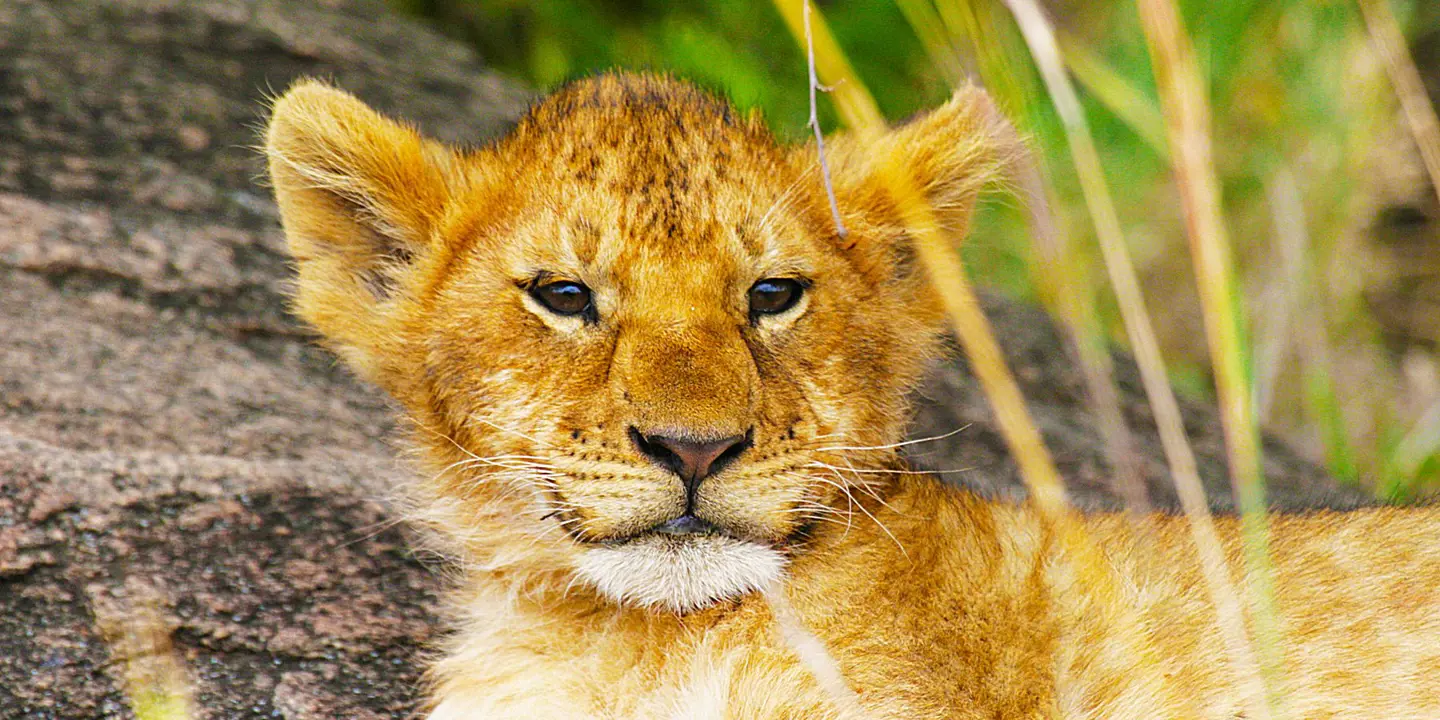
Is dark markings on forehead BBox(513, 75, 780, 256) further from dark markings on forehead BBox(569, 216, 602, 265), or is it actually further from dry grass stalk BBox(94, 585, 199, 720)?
dry grass stalk BBox(94, 585, 199, 720)

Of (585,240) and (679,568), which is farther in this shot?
(585,240)

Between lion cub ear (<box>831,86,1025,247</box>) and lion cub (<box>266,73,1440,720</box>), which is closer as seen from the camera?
lion cub (<box>266,73,1440,720</box>)

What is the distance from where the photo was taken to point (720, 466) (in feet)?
8.89

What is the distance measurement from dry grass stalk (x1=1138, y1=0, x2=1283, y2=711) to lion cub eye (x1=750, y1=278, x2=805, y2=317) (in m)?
0.87

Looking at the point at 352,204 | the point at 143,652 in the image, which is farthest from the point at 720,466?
the point at 143,652

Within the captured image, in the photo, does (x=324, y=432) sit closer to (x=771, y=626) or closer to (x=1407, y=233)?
(x=771, y=626)

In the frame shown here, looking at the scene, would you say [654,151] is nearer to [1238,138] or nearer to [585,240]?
[585,240]

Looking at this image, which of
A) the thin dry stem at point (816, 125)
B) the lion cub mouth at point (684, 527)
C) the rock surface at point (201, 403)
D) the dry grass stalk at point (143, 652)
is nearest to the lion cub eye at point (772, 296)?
the thin dry stem at point (816, 125)

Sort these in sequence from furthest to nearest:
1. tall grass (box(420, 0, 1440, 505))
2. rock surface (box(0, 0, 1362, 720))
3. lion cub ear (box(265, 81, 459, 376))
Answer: tall grass (box(420, 0, 1440, 505))
rock surface (box(0, 0, 1362, 720))
lion cub ear (box(265, 81, 459, 376))

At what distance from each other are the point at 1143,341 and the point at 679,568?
0.99 m

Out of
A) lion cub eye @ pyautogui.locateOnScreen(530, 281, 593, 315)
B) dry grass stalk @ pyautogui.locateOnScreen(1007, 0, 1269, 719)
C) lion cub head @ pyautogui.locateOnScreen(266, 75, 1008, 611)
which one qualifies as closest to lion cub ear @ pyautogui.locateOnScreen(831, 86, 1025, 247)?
lion cub head @ pyautogui.locateOnScreen(266, 75, 1008, 611)

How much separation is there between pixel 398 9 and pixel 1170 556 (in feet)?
20.0

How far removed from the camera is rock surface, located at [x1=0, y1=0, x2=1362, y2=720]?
3.48m

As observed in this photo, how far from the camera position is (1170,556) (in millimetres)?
3109
